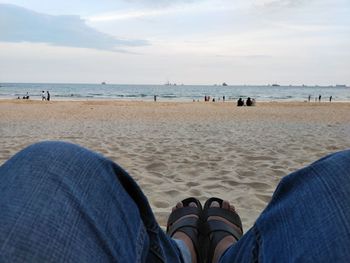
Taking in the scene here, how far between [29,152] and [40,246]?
26 cm

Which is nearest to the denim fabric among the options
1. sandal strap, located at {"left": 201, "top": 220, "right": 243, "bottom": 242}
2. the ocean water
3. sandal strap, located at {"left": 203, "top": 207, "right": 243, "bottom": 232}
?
sandal strap, located at {"left": 201, "top": 220, "right": 243, "bottom": 242}

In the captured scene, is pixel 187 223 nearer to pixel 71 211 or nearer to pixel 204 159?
pixel 71 211

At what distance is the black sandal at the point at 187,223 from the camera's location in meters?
1.50

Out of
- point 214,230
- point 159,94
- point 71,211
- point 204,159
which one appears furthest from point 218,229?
point 159,94

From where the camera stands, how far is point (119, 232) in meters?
0.87

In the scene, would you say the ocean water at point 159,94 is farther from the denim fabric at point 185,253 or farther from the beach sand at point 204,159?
the denim fabric at point 185,253

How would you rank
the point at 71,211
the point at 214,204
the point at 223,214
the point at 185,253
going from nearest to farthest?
the point at 71,211 < the point at 185,253 < the point at 223,214 < the point at 214,204

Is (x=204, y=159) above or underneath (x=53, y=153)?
underneath

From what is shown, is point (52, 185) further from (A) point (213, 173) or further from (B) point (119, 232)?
(A) point (213, 173)

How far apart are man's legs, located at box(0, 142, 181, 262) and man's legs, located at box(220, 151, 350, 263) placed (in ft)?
0.95

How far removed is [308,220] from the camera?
780 mm

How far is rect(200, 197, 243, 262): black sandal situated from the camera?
1439 mm

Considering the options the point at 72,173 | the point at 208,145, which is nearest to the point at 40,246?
the point at 72,173

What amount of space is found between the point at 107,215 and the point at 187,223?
817 mm
